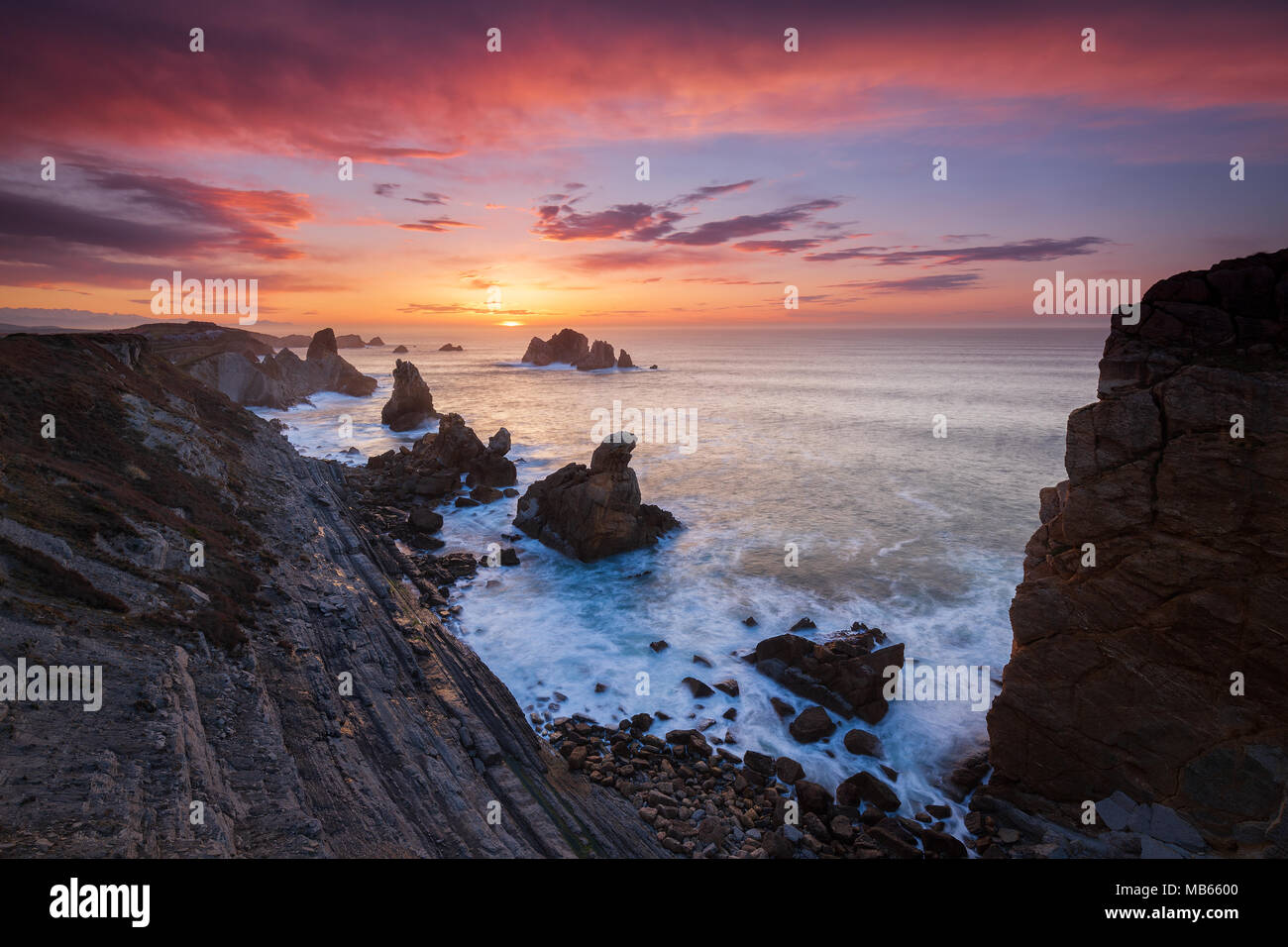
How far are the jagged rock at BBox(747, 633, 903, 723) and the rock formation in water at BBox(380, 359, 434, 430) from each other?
64962 millimetres

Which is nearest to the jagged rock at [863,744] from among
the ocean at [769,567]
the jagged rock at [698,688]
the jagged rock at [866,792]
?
A: the ocean at [769,567]

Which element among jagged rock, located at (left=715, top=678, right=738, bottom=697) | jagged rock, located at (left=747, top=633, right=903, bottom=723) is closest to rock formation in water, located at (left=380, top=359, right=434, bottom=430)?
jagged rock, located at (left=747, top=633, right=903, bottom=723)

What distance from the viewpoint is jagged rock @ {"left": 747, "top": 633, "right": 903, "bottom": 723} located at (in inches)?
858

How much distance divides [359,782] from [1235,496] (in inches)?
856

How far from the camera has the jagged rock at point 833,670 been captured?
71.5 feet

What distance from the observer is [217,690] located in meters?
13.3

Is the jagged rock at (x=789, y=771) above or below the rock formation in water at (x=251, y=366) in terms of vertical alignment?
below

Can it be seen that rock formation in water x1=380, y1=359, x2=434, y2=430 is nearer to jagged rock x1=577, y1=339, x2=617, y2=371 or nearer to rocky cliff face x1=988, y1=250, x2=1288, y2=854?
rocky cliff face x1=988, y1=250, x2=1288, y2=854

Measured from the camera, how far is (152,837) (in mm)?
8750

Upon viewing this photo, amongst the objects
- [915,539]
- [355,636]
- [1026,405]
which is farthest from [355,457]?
[1026,405]

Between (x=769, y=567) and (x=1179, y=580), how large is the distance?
2197cm

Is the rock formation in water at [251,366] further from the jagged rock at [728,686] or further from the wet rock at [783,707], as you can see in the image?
the wet rock at [783,707]

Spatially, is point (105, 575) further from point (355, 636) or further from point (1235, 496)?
point (1235, 496)

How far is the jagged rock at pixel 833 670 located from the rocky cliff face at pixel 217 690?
9.78 m
